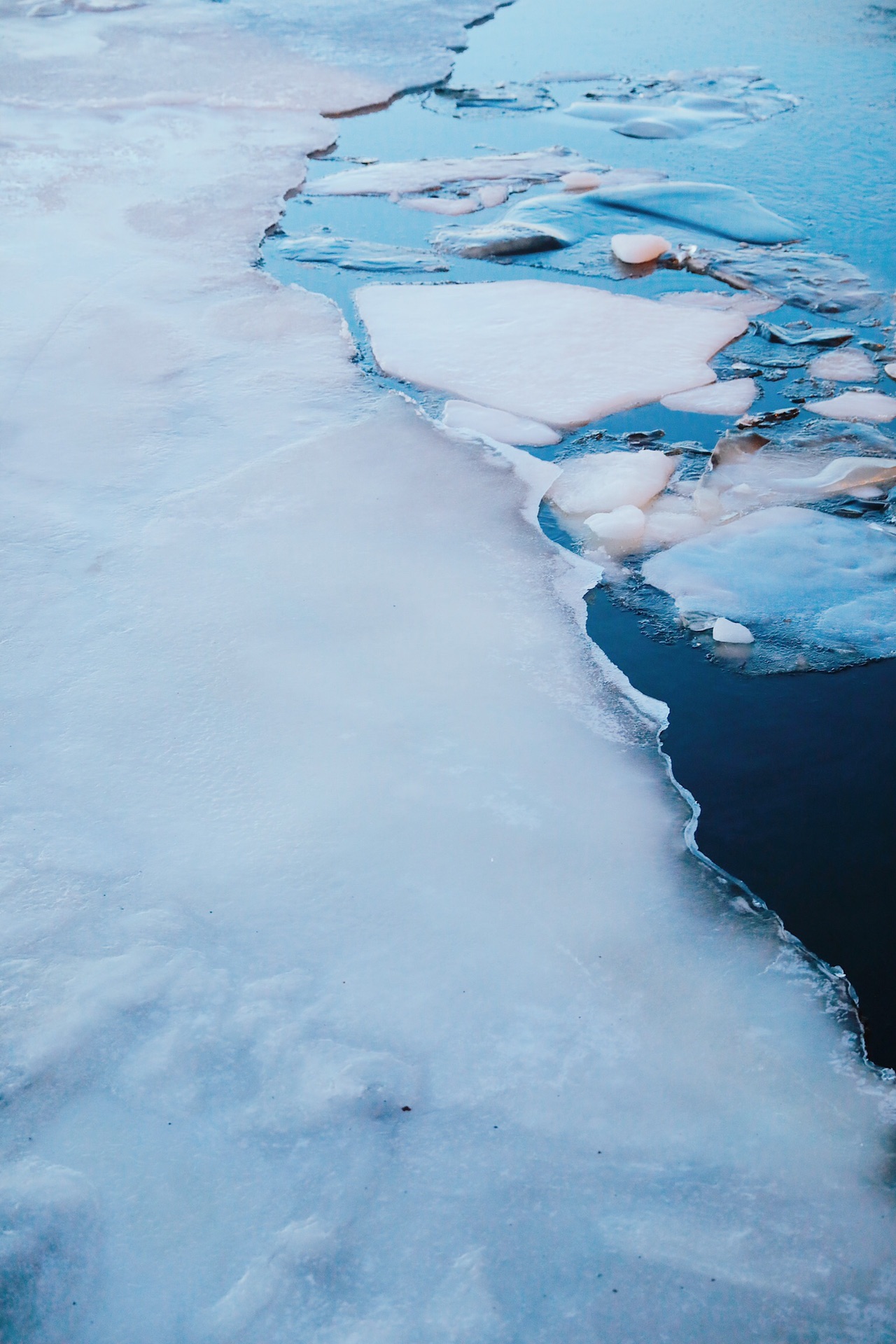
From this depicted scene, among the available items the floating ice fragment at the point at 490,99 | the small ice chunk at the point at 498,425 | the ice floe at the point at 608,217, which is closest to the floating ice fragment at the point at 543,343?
the small ice chunk at the point at 498,425

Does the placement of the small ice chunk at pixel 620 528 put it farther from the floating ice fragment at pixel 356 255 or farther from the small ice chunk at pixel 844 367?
the floating ice fragment at pixel 356 255

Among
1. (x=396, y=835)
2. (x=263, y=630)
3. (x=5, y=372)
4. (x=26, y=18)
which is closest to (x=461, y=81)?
(x=26, y=18)

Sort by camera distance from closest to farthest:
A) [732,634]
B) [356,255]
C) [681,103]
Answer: [732,634] → [356,255] → [681,103]

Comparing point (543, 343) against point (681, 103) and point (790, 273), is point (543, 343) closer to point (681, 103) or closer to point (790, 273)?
point (790, 273)

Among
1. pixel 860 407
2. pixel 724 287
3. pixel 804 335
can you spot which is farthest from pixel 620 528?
pixel 724 287

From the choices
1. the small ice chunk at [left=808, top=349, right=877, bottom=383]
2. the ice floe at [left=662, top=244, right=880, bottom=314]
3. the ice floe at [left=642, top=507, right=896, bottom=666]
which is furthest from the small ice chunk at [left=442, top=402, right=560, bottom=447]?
the ice floe at [left=662, top=244, right=880, bottom=314]

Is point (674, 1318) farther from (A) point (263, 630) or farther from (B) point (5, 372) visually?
(B) point (5, 372)
